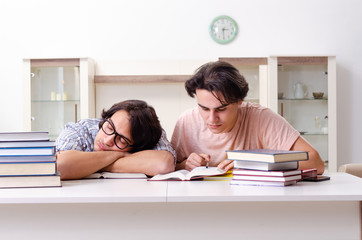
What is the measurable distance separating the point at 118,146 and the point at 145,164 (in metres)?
0.14

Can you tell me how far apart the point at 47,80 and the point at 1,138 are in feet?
10.2

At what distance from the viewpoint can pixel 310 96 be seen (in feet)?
15.2

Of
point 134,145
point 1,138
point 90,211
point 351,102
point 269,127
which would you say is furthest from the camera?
point 351,102

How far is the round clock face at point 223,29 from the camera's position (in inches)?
188

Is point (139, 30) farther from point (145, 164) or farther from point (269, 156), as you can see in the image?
point (269, 156)

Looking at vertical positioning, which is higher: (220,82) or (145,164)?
(220,82)

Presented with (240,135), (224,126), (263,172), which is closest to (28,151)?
(263,172)

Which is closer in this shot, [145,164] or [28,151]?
[28,151]

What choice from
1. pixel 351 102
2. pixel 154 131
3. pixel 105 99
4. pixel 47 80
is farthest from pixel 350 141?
pixel 154 131

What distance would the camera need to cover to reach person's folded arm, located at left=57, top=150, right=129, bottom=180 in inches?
65.4

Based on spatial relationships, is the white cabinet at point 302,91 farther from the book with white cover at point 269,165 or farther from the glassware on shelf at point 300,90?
the book with white cover at point 269,165

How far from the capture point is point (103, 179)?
1722 millimetres

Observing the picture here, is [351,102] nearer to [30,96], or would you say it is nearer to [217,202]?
[30,96]

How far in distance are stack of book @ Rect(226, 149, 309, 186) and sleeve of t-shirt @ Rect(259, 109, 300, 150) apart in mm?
486
